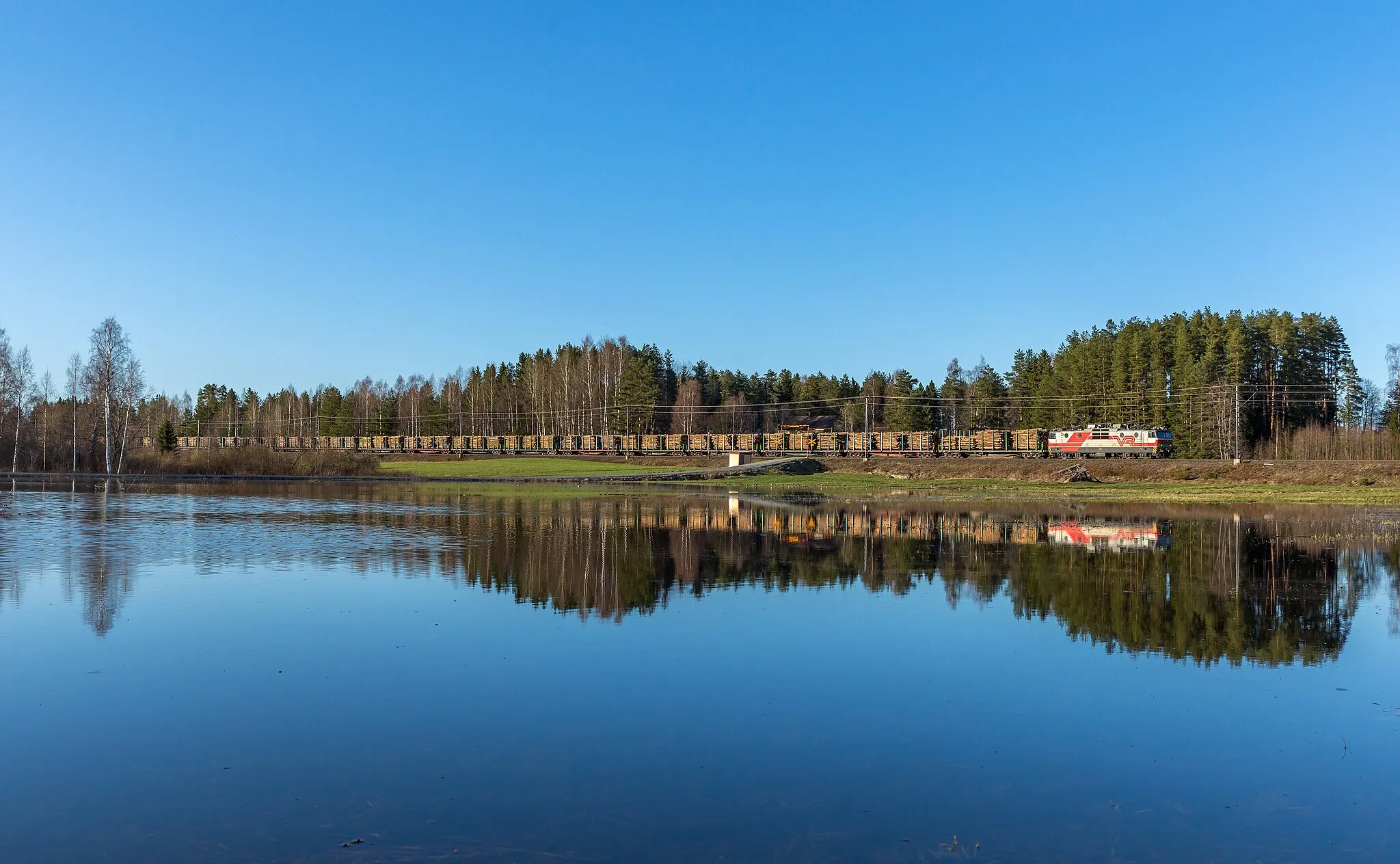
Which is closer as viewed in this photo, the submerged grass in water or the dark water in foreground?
the dark water in foreground

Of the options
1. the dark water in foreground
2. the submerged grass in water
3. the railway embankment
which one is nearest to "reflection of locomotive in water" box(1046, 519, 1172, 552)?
the dark water in foreground

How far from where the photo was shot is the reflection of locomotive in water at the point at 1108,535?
2614 cm

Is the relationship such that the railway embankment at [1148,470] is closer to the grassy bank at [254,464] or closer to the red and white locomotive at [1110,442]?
the red and white locomotive at [1110,442]

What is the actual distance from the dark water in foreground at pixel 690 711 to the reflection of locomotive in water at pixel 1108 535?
488 cm

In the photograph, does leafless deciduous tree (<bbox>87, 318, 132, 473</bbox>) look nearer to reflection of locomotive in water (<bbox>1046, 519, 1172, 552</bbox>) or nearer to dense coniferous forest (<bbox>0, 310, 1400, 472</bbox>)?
dense coniferous forest (<bbox>0, 310, 1400, 472</bbox>)

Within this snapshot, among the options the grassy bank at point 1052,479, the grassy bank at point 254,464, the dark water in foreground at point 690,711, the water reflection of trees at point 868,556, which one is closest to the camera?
the dark water in foreground at point 690,711

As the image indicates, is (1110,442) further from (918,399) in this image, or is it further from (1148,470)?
(918,399)

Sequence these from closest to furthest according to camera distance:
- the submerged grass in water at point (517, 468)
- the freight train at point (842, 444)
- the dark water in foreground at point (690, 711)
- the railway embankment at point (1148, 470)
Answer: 1. the dark water in foreground at point (690, 711)
2. the railway embankment at point (1148, 470)
3. the submerged grass in water at point (517, 468)
4. the freight train at point (842, 444)

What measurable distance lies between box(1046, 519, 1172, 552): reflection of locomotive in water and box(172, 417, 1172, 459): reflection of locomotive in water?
51693mm

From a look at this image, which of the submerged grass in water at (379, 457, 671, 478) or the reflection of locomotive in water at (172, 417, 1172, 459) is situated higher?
the reflection of locomotive in water at (172, 417, 1172, 459)

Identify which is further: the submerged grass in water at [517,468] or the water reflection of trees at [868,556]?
the submerged grass in water at [517,468]

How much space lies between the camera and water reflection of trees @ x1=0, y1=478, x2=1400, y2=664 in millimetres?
15227

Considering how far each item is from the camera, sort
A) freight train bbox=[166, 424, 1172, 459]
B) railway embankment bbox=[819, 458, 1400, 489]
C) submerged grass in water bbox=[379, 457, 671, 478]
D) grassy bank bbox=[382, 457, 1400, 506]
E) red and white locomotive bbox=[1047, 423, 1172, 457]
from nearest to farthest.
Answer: grassy bank bbox=[382, 457, 1400, 506] < railway embankment bbox=[819, 458, 1400, 489] < submerged grass in water bbox=[379, 457, 671, 478] < red and white locomotive bbox=[1047, 423, 1172, 457] < freight train bbox=[166, 424, 1172, 459]

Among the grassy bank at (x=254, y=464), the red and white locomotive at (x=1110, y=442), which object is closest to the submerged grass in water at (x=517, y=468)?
the grassy bank at (x=254, y=464)
